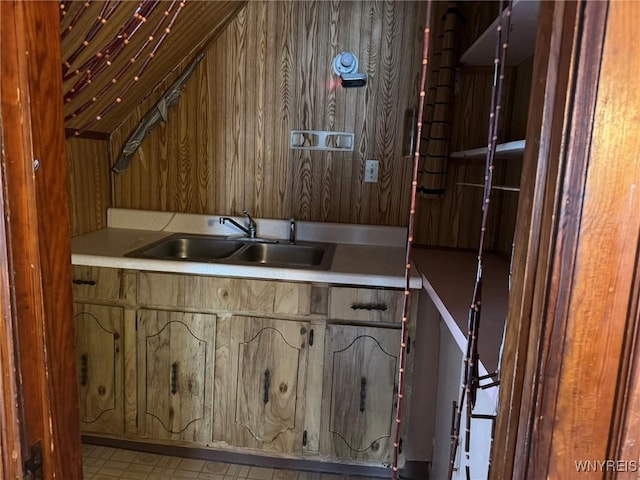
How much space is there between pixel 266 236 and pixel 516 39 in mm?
1454

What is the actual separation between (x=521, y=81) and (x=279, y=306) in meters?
1.42

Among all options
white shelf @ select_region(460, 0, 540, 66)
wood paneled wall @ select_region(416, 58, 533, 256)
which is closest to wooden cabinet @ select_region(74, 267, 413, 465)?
wood paneled wall @ select_region(416, 58, 533, 256)

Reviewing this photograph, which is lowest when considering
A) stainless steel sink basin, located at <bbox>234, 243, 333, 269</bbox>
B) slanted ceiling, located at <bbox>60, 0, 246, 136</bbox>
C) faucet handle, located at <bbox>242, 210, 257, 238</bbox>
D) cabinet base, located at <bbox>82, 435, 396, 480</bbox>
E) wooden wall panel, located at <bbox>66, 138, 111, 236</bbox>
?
cabinet base, located at <bbox>82, 435, 396, 480</bbox>

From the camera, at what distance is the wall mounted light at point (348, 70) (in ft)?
7.68

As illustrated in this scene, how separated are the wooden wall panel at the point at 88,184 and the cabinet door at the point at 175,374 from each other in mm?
688

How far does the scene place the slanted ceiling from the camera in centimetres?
133

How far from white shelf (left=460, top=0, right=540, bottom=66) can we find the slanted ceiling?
1060mm

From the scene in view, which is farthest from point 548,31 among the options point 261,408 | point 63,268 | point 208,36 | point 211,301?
point 208,36

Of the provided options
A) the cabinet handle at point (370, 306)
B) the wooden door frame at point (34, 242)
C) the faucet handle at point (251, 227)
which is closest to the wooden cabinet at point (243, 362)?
the cabinet handle at point (370, 306)

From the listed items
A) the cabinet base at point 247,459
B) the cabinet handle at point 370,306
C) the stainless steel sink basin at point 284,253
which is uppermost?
the stainless steel sink basin at point 284,253

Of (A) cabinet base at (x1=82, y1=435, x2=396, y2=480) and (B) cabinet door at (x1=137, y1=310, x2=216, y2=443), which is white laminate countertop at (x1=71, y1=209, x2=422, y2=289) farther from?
(A) cabinet base at (x1=82, y1=435, x2=396, y2=480)

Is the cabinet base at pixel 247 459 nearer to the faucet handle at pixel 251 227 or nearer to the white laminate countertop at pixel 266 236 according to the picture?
the white laminate countertop at pixel 266 236

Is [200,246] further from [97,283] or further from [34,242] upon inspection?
[34,242]

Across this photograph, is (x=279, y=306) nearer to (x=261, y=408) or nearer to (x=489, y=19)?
(x=261, y=408)
